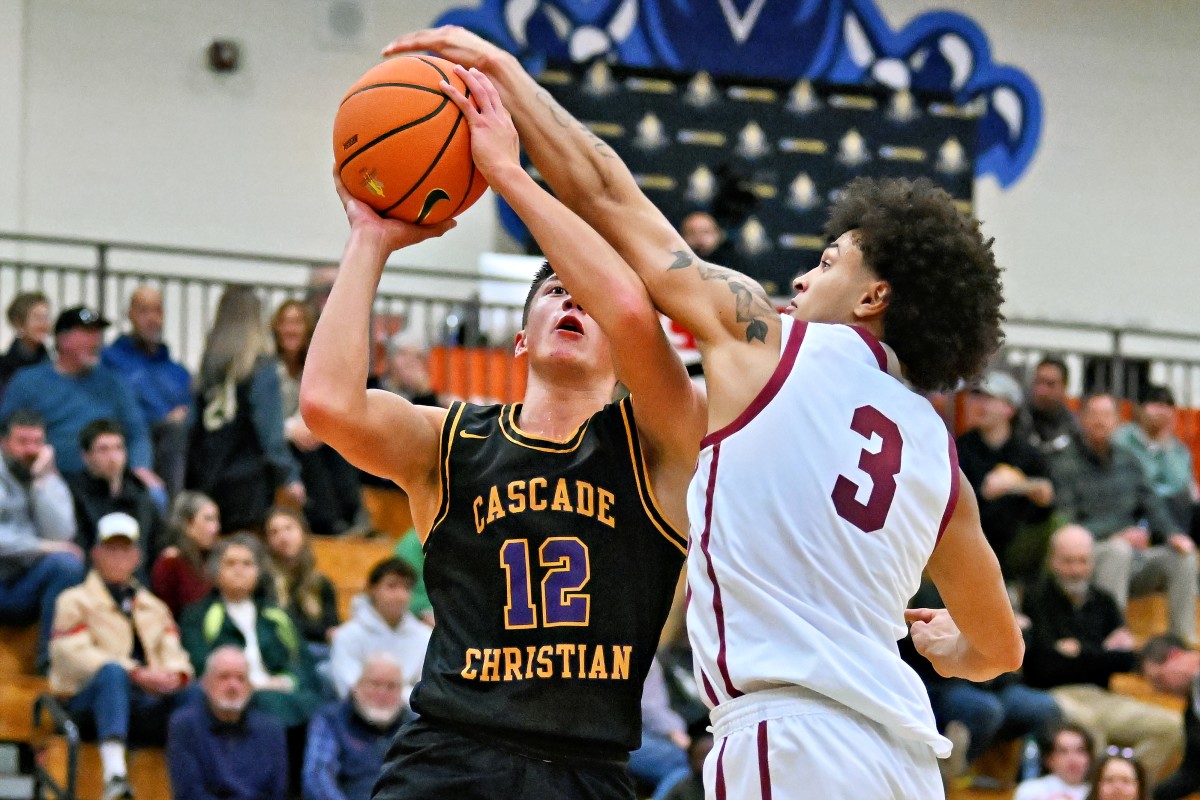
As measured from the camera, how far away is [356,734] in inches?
317

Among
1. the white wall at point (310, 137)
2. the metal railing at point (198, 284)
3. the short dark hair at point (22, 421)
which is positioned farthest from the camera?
the white wall at point (310, 137)

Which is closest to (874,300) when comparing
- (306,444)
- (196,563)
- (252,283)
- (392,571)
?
(392,571)

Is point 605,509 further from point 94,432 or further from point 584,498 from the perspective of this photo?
point 94,432

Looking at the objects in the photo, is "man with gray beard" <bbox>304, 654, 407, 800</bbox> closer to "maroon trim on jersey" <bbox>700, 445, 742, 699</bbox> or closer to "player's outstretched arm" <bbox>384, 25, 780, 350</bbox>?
"player's outstretched arm" <bbox>384, 25, 780, 350</bbox>

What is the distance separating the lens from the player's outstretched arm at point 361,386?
370 cm

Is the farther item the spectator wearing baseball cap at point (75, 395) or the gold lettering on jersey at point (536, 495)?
the spectator wearing baseball cap at point (75, 395)

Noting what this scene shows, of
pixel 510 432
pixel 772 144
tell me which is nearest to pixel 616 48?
pixel 772 144

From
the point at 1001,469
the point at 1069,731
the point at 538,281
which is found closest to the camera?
the point at 538,281

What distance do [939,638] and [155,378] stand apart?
24.2 ft

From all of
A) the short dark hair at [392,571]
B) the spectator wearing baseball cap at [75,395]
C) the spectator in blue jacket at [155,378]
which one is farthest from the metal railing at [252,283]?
the short dark hair at [392,571]

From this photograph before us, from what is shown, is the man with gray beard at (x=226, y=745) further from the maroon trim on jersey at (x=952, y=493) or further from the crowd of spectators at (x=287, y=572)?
the maroon trim on jersey at (x=952, y=493)

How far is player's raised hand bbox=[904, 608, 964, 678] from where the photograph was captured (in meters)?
3.77

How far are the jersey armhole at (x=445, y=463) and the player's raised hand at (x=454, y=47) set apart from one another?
0.80 meters

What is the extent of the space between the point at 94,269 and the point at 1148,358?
8551mm
